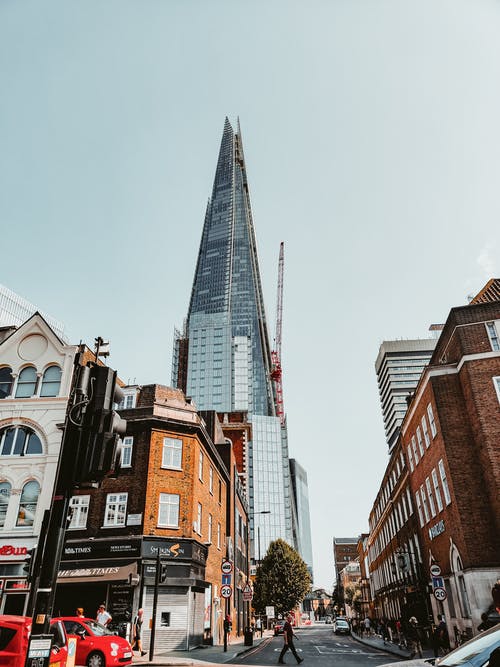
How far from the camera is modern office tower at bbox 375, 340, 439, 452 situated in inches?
5787

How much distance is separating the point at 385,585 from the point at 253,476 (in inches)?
3889

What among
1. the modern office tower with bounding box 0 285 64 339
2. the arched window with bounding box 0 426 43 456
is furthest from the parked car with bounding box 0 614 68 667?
the modern office tower with bounding box 0 285 64 339

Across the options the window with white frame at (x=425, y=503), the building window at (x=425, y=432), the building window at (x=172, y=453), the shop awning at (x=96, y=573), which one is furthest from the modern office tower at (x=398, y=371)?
the shop awning at (x=96, y=573)

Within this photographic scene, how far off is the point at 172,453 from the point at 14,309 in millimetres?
92582

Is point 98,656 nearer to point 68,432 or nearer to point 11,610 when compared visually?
point 11,610

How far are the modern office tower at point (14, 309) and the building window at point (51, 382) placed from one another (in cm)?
7477

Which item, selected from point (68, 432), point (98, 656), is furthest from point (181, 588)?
point (68, 432)

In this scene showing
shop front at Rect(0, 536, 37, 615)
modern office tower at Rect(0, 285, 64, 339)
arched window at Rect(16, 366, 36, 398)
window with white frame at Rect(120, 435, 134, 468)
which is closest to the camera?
shop front at Rect(0, 536, 37, 615)

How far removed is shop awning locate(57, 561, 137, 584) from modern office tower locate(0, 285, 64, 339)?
80.1 m

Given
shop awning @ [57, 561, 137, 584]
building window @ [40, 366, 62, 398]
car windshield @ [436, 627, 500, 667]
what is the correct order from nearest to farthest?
car windshield @ [436, 627, 500, 667] < shop awning @ [57, 561, 137, 584] < building window @ [40, 366, 62, 398]

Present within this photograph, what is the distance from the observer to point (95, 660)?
44.9 feet

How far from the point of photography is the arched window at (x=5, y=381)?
25.9 meters

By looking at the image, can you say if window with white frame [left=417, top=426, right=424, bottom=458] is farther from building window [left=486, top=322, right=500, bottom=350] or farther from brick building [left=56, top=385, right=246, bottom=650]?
brick building [left=56, top=385, right=246, bottom=650]

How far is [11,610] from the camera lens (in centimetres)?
2205
